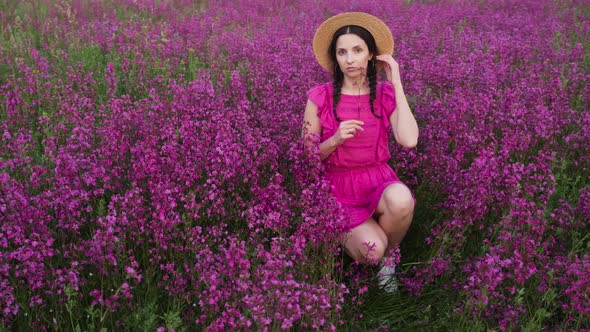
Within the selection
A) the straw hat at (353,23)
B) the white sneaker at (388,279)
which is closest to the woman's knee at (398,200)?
the white sneaker at (388,279)

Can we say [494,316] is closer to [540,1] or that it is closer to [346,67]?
[346,67]

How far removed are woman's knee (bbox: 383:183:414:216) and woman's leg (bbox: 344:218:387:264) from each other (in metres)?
0.17

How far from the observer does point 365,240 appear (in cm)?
310

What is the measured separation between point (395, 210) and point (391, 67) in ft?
3.04

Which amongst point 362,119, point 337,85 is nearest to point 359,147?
point 362,119

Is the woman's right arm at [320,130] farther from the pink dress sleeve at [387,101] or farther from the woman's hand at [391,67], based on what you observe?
the woman's hand at [391,67]

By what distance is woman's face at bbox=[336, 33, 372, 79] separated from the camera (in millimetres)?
3275

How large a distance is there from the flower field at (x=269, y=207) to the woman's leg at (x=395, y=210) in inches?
7.8

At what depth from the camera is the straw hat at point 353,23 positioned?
3.35 meters

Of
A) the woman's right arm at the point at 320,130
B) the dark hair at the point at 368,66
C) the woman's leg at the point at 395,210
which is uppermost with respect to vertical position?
the dark hair at the point at 368,66

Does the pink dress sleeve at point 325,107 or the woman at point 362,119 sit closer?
the woman at point 362,119

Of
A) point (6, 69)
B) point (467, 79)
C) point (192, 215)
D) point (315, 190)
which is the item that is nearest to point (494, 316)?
point (315, 190)

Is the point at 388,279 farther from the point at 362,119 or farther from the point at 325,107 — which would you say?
the point at 325,107

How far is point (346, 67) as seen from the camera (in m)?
3.30
